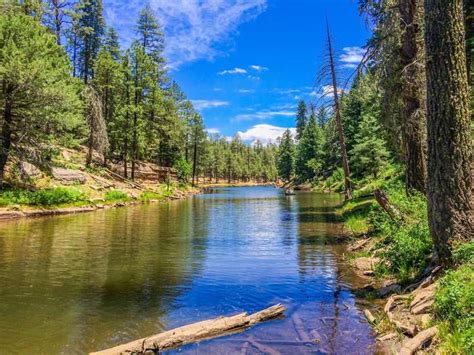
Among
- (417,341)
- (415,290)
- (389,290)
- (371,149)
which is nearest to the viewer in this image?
(417,341)

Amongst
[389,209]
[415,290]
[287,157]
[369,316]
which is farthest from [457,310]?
[287,157]

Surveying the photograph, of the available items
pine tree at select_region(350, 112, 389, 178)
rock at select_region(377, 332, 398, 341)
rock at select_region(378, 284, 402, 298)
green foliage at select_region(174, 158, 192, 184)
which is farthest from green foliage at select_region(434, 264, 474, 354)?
green foliage at select_region(174, 158, 192, 184)

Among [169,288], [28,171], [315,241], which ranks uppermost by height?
[28,171]

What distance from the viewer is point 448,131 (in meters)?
7.64

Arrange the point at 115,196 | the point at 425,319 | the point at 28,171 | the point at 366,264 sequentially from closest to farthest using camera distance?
the point at 425,319
the point at 366,264
the point at 28,171
the point at 115,196

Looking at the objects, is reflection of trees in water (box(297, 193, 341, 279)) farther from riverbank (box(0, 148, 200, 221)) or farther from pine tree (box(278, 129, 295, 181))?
pine tree (box(278, 129, 295, 181))

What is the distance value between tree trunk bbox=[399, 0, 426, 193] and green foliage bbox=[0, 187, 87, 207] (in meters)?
23.1

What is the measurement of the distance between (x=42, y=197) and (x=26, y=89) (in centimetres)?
742

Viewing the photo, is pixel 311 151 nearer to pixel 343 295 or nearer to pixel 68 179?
pixel 68 179

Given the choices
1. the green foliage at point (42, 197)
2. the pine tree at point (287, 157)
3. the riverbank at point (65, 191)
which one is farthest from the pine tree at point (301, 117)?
the green foliage at point (42, 197)

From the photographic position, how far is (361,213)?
19969 mm

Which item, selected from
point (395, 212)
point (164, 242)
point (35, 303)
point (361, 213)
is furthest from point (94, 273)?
point (361, 213)

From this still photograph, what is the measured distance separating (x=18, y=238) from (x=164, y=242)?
634 cm

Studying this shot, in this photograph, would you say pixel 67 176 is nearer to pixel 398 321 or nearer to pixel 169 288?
pixel 169 288
